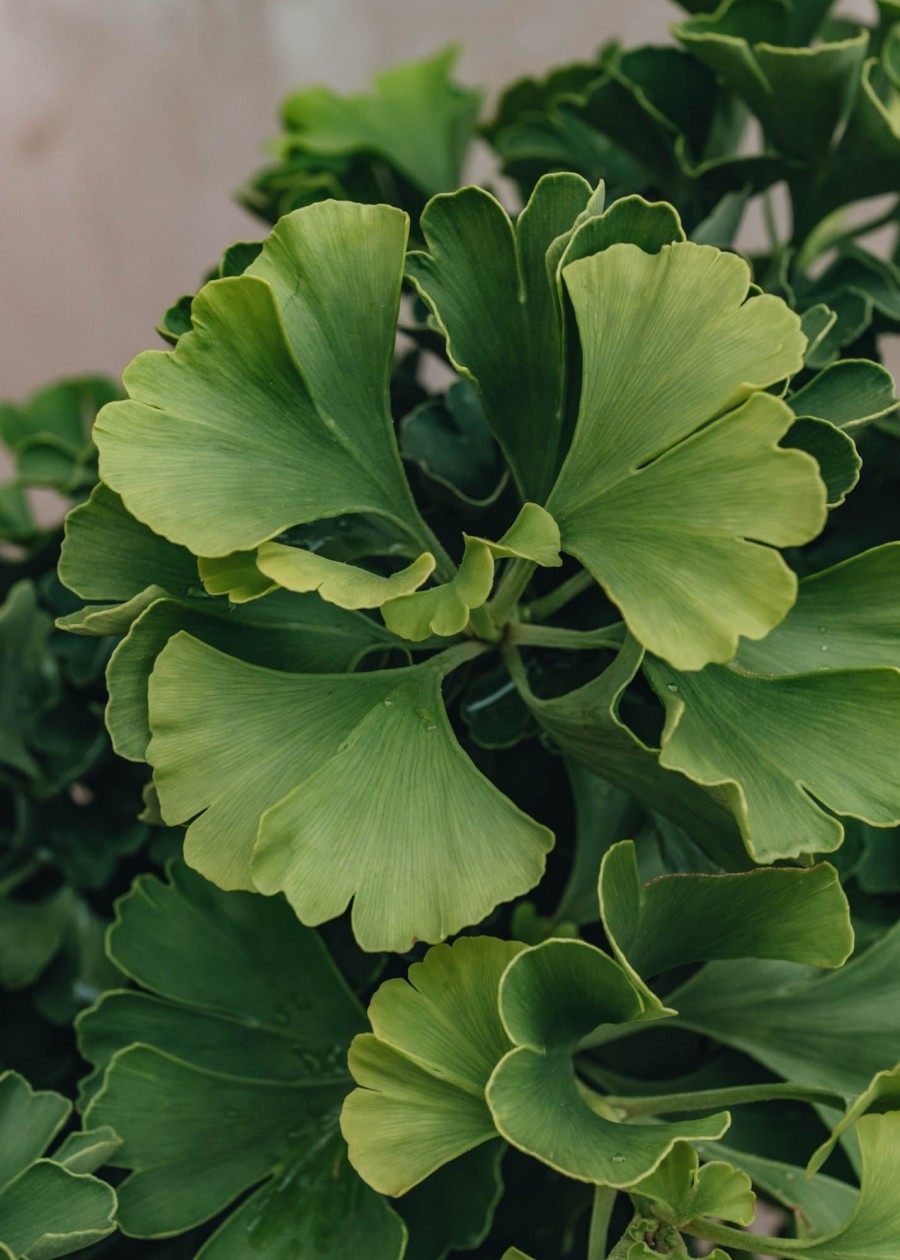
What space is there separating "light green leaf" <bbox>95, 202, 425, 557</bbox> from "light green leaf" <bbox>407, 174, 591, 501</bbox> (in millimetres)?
24

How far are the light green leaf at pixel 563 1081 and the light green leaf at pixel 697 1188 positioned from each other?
10 millimetres

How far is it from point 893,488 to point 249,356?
0.31m

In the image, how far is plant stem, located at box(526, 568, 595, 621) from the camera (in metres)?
0.39

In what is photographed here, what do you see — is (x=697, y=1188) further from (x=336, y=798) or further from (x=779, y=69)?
(x=779, y=69)

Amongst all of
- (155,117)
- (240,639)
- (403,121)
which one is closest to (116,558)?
(240,639)

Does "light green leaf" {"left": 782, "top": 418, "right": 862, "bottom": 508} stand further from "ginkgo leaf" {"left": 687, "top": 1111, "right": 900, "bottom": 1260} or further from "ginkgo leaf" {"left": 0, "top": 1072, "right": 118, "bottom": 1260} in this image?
"ginkgo leaf" {"left": 0, "top": 1072, "right": 118, "bottom": 1260}

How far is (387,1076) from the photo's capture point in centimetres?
34

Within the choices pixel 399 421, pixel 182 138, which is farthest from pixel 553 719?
pixel 182 138

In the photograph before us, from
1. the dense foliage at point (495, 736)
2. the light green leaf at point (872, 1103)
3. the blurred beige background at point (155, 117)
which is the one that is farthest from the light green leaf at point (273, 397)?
the blurred beige background at point (155, 117)

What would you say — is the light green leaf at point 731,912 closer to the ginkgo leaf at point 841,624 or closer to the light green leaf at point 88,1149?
the ginkgo leaf at point 841,624

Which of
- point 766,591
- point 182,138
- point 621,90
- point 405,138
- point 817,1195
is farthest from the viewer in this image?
point 182,138

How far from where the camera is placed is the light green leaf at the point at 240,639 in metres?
0.34

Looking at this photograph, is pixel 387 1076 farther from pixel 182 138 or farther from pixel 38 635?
pixel 182 138

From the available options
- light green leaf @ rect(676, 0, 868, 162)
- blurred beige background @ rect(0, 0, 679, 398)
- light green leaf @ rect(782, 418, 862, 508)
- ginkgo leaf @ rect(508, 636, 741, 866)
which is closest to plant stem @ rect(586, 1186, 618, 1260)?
ginkgo leaf @ rect(508, 636, 741, 866)
